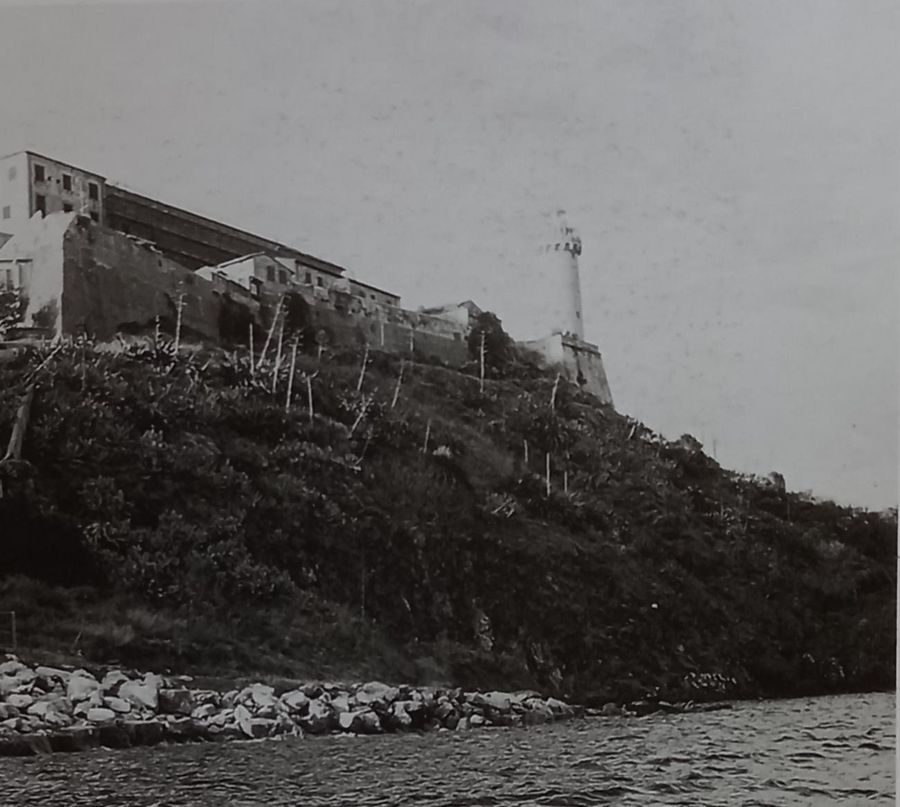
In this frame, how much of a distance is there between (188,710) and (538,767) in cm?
88

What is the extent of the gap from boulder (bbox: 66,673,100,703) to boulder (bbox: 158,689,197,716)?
0.16 metres

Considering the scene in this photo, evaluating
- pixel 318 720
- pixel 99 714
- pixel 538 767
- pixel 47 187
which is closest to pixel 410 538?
pixel 318 720

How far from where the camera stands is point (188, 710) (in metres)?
2.93

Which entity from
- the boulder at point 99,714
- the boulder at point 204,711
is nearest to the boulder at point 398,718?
the boulder at point 204,711

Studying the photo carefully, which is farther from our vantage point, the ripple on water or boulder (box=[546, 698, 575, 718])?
boulder (box=[546, 698, 575, 718])

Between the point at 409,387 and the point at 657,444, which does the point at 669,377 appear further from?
the point at 409,387

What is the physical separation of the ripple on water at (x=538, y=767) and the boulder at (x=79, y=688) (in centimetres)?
14

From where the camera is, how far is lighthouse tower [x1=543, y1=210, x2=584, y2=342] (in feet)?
10.2

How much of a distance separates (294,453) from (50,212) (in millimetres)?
874

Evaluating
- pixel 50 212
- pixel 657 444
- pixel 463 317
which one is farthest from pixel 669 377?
pixel 50 212

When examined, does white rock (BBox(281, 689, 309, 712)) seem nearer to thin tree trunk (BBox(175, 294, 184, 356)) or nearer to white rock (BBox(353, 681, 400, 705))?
white rock (BBox(353, 681, 400, 705))

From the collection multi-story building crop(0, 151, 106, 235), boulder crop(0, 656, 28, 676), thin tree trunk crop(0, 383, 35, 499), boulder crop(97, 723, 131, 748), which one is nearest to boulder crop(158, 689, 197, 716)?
boulder crop(97, 723, 131, 748)

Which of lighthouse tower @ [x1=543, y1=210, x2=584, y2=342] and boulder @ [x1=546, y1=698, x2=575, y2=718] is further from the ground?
lighthouse tower @ [x1=543, y1=210, x2=584, y2=342]

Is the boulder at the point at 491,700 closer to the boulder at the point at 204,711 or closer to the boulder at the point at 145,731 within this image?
the boulder at the point at 204,711
